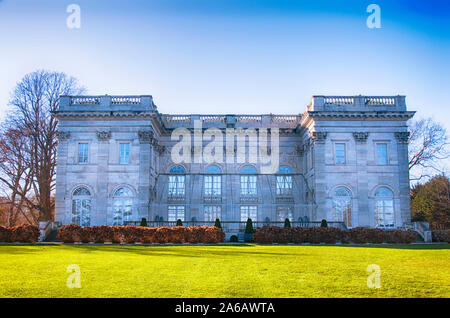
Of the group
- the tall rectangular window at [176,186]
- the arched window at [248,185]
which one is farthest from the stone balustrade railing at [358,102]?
the tall rectangular window at [176,186]

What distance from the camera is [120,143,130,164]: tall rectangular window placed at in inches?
1233

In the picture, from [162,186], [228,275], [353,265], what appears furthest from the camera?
[162,186]

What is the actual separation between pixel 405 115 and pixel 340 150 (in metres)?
5.13

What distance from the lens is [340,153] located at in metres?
31.4

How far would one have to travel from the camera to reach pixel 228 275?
10.4 m

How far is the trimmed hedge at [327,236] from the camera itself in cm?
2466

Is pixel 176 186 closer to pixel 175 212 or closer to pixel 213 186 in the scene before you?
pixel 175 212

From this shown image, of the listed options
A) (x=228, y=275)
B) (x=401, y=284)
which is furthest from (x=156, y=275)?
(x=401, y=284)

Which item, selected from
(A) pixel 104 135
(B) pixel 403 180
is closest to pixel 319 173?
(B) pixel 403 180

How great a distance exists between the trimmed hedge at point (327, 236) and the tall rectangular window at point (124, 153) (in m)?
11.4

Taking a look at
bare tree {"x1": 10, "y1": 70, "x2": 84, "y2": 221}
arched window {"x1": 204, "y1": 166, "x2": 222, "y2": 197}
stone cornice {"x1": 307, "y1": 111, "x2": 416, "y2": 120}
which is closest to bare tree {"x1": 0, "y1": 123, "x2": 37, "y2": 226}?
bare tree {"x1": 10, "y1": 70, "x2": 84, "y2": 221}

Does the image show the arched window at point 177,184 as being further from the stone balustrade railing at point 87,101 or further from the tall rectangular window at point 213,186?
the stone balustrade railing at point 87,101
